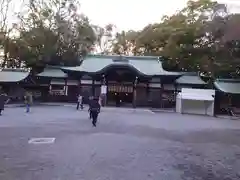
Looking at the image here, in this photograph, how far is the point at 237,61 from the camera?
110ft

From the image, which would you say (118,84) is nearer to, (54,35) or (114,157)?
(54,35)

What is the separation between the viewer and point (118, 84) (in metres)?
37.2

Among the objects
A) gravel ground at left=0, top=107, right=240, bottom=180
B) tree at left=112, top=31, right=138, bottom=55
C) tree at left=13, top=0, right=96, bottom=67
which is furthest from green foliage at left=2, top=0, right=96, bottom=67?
gravel ground at left=0, top=107, right=240, bottom=180

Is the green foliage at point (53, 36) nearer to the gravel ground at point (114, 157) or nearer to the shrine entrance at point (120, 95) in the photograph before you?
the shrine entrance at point (120, 95)

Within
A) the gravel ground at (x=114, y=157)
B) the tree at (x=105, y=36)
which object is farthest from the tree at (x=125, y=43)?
the gravel ground at (x=114, y=157)

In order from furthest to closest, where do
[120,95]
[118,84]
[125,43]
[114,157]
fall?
[125,43] < [120,95] < [118,84] < [114,157]

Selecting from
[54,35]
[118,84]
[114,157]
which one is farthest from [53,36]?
[114,157]

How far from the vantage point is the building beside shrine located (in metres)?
35.8

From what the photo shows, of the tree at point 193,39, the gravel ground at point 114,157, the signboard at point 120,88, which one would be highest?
the tree at point 193,39

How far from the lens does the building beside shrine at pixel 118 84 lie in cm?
3578

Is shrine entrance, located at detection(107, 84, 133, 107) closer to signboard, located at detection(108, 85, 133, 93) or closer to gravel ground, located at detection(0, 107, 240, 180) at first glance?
signboard, located at detection(108, 85, 133, 93)

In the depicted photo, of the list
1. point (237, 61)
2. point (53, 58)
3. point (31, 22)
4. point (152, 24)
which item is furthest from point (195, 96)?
point (31, 22)

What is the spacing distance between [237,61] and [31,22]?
25451mm

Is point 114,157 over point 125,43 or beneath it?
beneath
